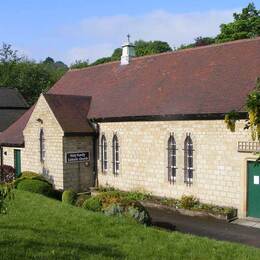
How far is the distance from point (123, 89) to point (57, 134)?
4.81 meters

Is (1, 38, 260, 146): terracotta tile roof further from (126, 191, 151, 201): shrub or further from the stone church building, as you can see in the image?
(126, 191, 151, 201): shrub

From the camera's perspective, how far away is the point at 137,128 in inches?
912

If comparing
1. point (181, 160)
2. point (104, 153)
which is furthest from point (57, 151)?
point (181, 160)

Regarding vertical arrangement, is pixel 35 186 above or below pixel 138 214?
above

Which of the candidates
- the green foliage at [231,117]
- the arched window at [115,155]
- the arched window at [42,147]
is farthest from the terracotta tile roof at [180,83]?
the green foliage at [231,117]

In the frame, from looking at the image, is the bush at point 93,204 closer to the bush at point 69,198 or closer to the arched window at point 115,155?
the bush at point 69,198

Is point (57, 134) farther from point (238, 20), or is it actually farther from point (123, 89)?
point (238, 20)

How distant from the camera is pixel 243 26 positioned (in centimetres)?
3881

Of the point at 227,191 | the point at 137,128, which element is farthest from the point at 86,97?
the point at 227,191

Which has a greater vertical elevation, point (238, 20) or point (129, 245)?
point (238, 20)

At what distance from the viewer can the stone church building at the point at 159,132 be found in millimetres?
19219

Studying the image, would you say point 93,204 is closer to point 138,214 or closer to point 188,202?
point 138,214

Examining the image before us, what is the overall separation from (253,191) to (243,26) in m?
23.7

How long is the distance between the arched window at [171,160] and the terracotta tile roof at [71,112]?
5.36m
